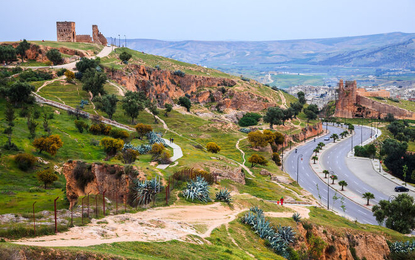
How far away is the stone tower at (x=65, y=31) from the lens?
113m

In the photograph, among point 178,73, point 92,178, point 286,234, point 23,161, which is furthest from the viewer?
point 178,73

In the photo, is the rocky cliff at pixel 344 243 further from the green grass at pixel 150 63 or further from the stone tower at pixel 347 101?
the stone tower at pixel 347 101

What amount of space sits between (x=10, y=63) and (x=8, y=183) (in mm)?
62139

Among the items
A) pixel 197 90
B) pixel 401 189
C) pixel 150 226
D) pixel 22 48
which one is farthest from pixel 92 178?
pixel 197 90

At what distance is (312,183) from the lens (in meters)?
72.6

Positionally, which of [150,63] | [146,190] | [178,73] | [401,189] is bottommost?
[401,189]

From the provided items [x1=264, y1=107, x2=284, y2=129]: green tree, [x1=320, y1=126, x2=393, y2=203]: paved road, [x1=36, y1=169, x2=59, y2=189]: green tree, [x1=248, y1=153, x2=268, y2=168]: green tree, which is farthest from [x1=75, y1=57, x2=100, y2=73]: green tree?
[x1=320, y1=126, x2=393, y2=203]: paved road

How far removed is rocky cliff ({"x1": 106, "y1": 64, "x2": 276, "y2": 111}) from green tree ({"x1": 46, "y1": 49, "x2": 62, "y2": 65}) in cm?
1877

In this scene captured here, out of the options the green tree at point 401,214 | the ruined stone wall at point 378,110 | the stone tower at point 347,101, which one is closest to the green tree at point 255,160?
the green tree at point 401,214

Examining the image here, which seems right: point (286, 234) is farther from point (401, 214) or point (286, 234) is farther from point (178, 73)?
point (178, 73)

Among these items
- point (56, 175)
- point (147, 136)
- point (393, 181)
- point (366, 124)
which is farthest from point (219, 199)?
point (366, 124)

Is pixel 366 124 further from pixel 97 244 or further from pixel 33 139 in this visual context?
pixel 97 244

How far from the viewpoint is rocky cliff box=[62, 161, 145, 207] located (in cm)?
3253

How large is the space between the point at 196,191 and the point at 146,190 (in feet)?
16.6
